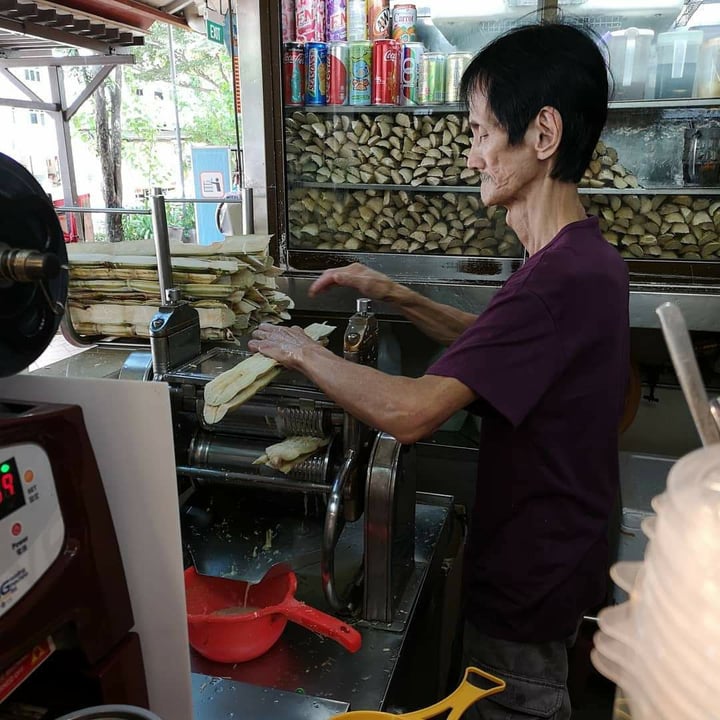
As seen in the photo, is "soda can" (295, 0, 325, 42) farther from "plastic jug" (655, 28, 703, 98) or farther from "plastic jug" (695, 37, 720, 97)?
"plastic jug" (695, 37, 720, 97)

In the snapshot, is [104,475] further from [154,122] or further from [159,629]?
[154,122]

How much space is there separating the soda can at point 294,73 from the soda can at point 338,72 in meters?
0.12

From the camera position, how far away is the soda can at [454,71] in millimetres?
2711

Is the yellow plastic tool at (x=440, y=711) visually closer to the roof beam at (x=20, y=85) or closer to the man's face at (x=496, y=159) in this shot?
the man's face at (x=496, y=159)

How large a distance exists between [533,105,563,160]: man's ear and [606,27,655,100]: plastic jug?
1.68 meters

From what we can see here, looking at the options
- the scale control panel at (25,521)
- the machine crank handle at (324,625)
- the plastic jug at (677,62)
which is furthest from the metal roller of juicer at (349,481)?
the plastic jug at (677,62)

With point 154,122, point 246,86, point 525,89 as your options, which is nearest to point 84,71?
point 154,122

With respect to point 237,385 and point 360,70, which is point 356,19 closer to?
point 360,70

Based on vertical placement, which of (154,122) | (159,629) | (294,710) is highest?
(154,122)

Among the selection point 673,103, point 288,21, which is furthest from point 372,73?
point 673,103

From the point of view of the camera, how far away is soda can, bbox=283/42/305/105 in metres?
2.67

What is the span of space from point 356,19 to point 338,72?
0.23 metres

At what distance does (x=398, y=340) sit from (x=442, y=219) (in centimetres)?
58

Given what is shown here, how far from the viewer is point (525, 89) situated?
1.19 meters
